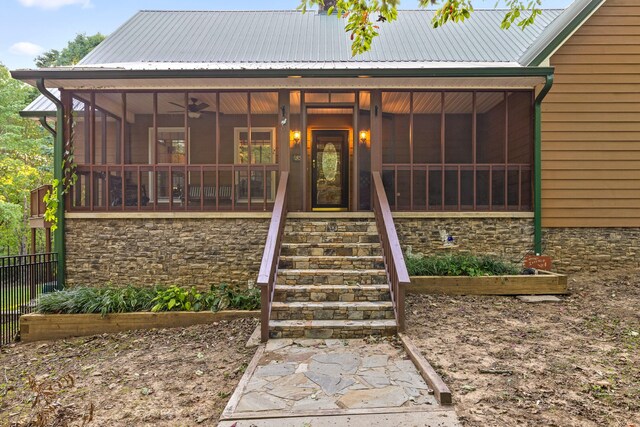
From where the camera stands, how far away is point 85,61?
7969 mm

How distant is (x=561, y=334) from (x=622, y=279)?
10.8 ft

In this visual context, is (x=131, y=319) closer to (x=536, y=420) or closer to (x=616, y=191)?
(x=536, y=420)

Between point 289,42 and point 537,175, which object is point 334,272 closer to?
point 537,175

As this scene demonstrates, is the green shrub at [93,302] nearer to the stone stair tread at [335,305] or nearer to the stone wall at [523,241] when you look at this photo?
the stone stair tread at [335,305]

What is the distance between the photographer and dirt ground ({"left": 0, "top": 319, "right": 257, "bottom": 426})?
9.52 ft

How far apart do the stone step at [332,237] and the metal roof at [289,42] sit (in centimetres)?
374

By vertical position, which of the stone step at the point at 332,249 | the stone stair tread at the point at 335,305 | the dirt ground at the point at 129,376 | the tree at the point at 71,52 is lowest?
the dirt ground at the point at 129,376

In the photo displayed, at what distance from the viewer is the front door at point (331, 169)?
8711 millimetres

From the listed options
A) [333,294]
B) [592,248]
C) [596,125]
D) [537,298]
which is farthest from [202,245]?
[596,125]

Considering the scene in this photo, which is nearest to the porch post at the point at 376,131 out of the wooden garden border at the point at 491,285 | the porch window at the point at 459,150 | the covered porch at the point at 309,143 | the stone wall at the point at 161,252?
the covered porch at the point at 309,143

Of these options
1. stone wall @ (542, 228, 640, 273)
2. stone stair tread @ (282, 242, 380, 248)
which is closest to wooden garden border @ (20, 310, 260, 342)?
stone stair tread @ (282, 242, 380, 248)

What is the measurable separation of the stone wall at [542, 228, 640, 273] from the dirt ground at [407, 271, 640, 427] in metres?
0.93

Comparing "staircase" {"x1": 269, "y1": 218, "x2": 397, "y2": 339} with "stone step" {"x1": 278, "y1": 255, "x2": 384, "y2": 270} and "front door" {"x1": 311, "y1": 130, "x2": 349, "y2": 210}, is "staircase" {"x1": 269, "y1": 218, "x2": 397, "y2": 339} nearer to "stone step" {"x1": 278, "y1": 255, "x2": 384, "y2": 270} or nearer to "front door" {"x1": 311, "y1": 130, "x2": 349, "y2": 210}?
"stone step" {"x1": 278, "y1": 255, "x2": 384, "y2": 270}

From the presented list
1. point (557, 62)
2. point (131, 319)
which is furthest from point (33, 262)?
point (557, 62)
